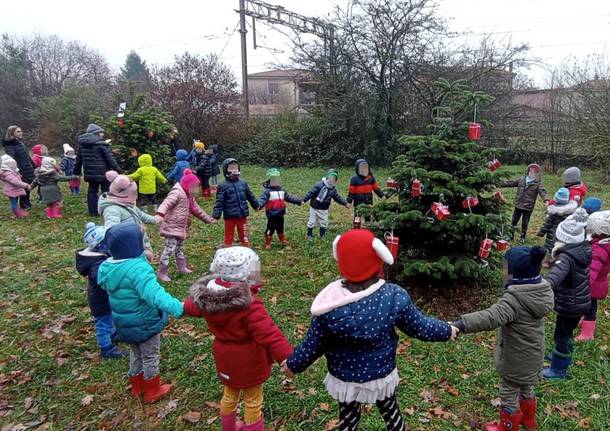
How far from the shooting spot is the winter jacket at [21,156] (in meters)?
10.7

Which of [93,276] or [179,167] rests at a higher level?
[179,167]

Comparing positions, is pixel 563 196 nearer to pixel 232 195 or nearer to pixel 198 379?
pixel 232 195

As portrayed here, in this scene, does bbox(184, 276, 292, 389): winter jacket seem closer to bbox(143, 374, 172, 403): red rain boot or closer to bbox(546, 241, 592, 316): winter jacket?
bbox(143, 374, 172, 403): red rain boot

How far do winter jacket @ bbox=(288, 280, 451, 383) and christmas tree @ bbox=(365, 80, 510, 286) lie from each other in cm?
257

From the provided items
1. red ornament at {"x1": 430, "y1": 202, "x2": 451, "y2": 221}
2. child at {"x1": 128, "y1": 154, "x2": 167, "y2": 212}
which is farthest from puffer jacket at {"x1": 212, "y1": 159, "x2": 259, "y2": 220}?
red ornament at {"x1": 430, "y1": 202, "x2": 451, "y2": 221}

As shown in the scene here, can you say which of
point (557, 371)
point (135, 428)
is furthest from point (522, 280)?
point (135, 428)

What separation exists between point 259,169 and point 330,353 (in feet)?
60.2

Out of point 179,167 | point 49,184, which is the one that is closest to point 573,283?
point 179,167

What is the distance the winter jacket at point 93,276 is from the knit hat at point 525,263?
4.01 m

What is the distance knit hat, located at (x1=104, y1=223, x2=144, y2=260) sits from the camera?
142 inches

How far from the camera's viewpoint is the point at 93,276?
4.55m

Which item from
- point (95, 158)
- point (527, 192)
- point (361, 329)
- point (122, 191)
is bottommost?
point (361, 329)

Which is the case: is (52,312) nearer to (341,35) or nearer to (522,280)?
(522,280)

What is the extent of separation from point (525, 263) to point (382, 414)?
1.52 m
